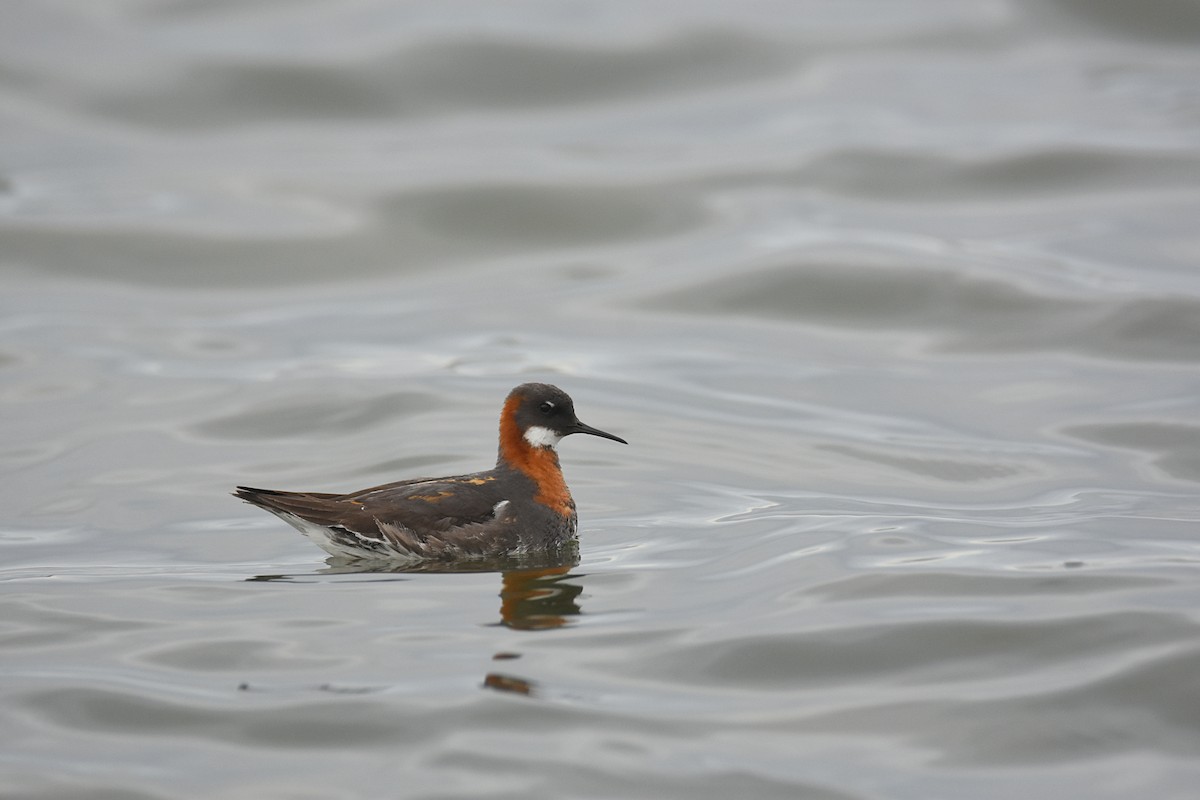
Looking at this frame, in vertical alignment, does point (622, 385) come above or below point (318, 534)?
above

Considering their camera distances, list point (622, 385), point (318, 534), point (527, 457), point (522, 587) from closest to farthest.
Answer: point (522, 587) < point (318, 534) < point (527, 457) < point (622, 385)

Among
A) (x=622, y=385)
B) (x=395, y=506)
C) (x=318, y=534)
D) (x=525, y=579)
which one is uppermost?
(x=622, y=385)

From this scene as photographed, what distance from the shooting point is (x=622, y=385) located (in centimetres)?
1540

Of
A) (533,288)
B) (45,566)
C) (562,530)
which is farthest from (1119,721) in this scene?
(533,288)

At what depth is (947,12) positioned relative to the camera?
25.5 metres

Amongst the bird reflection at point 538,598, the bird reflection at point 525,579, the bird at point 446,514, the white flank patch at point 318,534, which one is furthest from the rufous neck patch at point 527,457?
the white flank patch at point 318,534

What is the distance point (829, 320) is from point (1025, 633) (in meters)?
8.62

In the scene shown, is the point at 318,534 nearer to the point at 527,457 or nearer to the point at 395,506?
the point at 395,506

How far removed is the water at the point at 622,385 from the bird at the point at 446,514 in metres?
0.29

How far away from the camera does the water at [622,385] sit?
780cm

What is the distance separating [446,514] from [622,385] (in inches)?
198

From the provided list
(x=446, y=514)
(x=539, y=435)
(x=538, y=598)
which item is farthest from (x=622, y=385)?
(x=538, y=598)

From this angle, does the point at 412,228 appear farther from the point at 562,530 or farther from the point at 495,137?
the point at 562,530

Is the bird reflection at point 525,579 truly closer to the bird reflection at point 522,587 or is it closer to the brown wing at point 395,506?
the bird reflection at point 522,587
